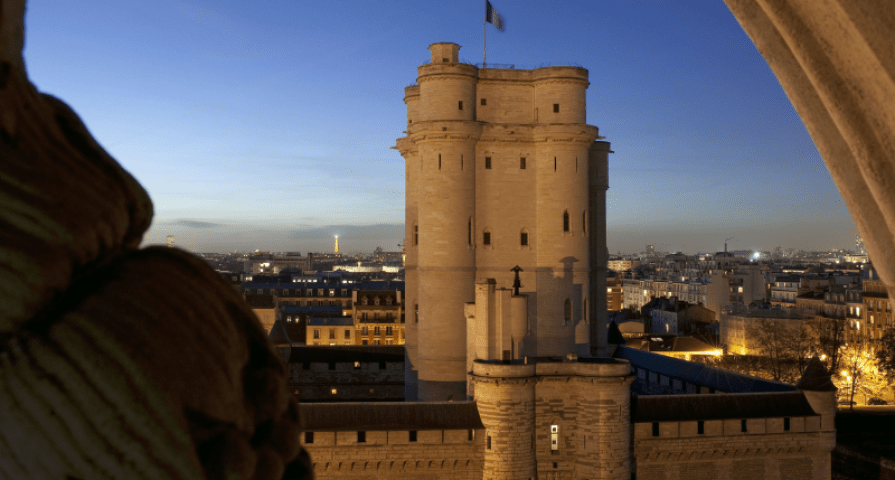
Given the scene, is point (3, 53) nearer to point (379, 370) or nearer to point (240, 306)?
point (240, 306)

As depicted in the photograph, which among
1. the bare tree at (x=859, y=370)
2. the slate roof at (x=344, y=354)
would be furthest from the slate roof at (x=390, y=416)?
the bare tree at (x=859, y=370)

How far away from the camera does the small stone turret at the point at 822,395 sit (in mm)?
25234

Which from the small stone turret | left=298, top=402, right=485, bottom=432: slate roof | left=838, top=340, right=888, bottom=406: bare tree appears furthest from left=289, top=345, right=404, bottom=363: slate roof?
left=838, top=340, right=888, bottom=406: bare tree

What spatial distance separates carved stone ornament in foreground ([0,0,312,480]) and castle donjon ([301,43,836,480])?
868 inches

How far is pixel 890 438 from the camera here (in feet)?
108

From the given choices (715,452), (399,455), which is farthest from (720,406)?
(399,455)

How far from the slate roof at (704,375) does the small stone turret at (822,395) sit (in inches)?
A: 72.7

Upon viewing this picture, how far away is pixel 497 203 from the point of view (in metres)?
30.5

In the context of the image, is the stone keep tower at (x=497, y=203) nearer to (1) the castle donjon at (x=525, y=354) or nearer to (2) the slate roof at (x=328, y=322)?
(1) the castle donjon at (x=525, y=354)

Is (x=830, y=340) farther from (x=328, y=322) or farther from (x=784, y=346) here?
(x=328, y=322)

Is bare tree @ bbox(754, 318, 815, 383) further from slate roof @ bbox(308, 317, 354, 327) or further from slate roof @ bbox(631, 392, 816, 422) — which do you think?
slate roof @ bbox(308, 317, 354, 327)

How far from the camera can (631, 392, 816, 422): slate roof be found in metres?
24.8

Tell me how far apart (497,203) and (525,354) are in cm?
613

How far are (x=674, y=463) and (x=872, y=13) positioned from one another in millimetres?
24472
